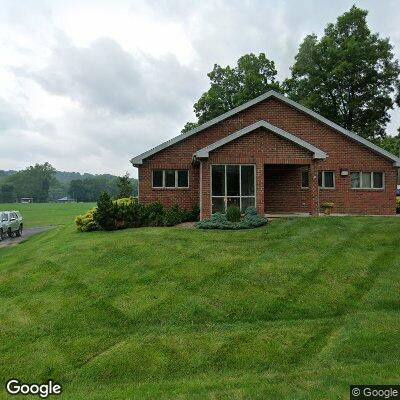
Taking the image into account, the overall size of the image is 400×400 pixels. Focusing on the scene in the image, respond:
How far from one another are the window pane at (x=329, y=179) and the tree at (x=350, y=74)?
16558 millimetres

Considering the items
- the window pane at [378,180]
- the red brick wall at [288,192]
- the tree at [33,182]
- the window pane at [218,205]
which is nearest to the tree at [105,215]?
the window pane at [218,205]

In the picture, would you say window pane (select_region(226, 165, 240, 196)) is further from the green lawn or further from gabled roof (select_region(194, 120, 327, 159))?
the green lawn

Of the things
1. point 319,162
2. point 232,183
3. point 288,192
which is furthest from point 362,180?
point 232,183

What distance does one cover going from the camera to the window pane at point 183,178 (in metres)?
Result: 23.5

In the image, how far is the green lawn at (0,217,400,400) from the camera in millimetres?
7344

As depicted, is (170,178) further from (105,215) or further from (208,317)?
(208,317)

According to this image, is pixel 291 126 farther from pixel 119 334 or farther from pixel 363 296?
pixel 119 334

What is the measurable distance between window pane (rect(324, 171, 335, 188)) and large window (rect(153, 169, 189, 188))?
8.37 m

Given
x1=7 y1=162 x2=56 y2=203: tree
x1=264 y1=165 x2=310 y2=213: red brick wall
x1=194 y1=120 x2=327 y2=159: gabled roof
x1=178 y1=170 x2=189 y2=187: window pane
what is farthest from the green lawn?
x1=7 y1=162 x2=56 y2=203: tree

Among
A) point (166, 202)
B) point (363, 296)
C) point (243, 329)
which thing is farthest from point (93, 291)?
point (166, 202)

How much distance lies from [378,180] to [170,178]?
1254 centimetres

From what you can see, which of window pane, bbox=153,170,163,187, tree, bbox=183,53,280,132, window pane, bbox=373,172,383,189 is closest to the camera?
window pane, bbox=153,170,163,187

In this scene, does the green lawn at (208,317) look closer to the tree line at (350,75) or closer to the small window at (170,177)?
the small window at (170,177)

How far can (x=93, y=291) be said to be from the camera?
11555 mm
